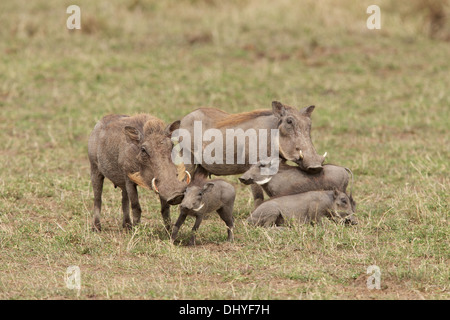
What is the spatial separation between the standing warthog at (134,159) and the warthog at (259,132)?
96 cm

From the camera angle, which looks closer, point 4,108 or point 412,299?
point 412,299

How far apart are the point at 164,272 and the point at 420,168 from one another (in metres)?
4.32

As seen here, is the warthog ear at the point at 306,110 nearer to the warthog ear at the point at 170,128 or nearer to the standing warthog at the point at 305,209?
the standing warthog at the point at 305,209

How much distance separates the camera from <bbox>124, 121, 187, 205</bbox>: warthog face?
6.27m

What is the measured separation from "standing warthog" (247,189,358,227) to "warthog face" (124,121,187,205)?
3.26 ft

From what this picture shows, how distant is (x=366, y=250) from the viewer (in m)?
6.14

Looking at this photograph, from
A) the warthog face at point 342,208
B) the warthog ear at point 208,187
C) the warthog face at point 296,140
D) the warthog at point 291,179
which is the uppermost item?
the warthog face at point 296,140

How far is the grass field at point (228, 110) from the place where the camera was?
18.5ft

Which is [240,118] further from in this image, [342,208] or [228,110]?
[228,110]

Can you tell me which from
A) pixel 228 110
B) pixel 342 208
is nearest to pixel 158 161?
pixel 342 208

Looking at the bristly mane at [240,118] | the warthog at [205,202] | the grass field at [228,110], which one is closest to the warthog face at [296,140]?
the bristly mane at [240,118]

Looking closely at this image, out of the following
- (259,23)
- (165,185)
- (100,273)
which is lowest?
(100,273)
